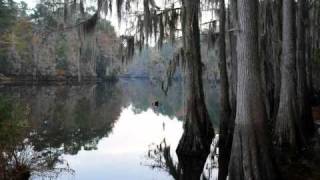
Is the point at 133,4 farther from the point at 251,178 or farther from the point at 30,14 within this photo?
the point at 30,14

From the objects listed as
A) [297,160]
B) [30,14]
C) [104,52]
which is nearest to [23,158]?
[297,160]

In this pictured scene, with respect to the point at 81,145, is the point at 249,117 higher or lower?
higher

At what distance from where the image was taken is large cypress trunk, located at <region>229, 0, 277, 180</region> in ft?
27.0

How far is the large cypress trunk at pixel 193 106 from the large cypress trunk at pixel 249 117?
3.65m

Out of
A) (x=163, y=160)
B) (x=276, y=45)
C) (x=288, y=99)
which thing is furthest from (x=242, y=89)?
(x=276, y=45)

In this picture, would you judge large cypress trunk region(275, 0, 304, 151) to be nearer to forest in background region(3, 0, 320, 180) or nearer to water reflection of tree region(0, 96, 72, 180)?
forest in background region(3, 0, 320, 180)

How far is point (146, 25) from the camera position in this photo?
50.1 ft

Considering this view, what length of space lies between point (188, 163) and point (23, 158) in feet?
15.5

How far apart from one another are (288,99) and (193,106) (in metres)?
2.67

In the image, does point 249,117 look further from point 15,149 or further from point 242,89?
point 15,149

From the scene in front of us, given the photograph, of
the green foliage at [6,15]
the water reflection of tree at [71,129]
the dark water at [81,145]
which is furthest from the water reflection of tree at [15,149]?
the green foliage at [6,15]

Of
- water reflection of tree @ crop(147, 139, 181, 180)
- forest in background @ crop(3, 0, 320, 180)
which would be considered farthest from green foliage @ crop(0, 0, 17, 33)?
water reflection of tree @ crop(147, 139, 181, 180)

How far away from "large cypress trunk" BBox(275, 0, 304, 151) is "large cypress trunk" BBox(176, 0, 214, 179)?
2.09m

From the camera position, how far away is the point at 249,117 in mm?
8453
